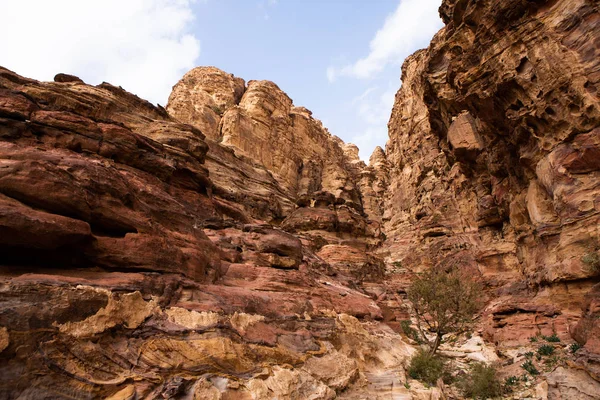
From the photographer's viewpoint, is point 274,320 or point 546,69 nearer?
point 274,320

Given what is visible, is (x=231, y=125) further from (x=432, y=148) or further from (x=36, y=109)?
(x=36, y=109)

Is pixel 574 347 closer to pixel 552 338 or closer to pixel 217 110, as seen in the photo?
pixel 552 338

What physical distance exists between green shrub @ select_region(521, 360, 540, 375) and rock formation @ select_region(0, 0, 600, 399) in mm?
524

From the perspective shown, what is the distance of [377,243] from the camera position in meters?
39.2

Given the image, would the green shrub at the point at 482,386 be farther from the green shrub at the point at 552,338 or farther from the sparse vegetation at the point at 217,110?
the sparse vegetation at the point at 217,110

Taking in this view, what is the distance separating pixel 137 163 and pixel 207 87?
59.7 m

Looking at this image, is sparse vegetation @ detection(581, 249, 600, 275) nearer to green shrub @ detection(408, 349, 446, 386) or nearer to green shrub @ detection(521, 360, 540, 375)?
green shrub @ detection(521, 360, 540, 375)

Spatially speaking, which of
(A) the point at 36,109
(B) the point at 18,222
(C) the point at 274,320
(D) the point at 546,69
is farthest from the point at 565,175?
(A) the point at 36,109

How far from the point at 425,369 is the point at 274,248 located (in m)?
9.02

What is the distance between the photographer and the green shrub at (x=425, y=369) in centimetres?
1411

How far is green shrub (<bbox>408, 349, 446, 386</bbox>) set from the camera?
1411cm

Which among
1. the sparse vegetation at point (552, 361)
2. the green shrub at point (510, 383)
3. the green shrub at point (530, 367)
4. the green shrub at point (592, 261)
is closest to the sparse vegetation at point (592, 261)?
the green shrub at point (592, 261)

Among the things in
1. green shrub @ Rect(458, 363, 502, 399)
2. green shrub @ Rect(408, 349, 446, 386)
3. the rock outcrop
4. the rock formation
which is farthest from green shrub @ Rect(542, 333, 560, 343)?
the rock outcrop

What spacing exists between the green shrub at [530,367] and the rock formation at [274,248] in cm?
52
